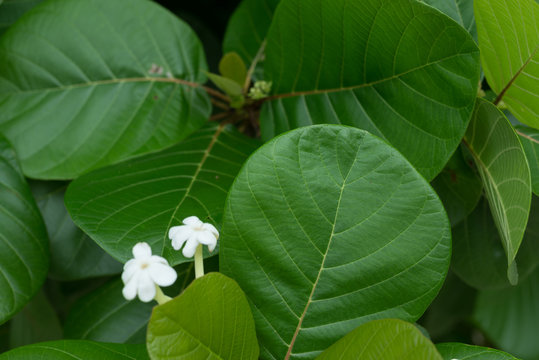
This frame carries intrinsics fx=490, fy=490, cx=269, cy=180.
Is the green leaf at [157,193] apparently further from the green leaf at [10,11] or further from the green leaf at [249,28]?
the green leaf at [10,11]

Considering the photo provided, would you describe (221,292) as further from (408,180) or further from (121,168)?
(121,168)

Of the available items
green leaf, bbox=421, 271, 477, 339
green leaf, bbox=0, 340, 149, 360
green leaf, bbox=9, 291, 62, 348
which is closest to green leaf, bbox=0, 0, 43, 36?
green leaf, bbox=9, 291, 62, 348

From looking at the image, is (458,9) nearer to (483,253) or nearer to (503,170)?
(503,170)

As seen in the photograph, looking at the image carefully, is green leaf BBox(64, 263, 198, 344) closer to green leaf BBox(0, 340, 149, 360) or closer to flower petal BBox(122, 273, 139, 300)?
green leaf BBox(0, 340, 149, 360)

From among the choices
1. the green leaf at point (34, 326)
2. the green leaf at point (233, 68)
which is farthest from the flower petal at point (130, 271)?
the green leaf at point (34, 326)

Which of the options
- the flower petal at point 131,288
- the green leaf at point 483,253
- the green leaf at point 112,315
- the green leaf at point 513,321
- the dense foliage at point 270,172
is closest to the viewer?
the flower petal at point 131,288

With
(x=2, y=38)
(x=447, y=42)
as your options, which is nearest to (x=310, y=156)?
(x=447, y=42)
